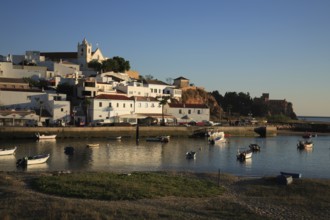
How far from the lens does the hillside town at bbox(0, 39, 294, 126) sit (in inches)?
3059

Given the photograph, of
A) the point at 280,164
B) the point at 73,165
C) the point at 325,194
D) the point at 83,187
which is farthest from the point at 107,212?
the point at 280,164

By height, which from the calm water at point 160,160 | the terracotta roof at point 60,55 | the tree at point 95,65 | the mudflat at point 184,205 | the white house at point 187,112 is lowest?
the calm water at point 160,160

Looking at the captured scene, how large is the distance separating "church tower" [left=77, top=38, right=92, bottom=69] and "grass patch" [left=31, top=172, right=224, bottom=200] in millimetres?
93224

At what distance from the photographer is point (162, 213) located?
1862cm

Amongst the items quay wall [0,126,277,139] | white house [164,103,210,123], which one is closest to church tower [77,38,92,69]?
white house [164,103,210,123]

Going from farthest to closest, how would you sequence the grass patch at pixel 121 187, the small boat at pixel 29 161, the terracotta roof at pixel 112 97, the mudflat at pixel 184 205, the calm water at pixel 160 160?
the terracotta roof at pixel 112 97 < the calm water at pixel 160 160 < the small boat at pixel 29 161 < the grass patch at pixel 121 187 < the mudflat at pixel 184 205

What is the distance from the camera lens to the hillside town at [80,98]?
3059 inches

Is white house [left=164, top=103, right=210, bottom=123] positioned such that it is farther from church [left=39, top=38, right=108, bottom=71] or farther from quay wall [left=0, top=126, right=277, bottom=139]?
church [left=39, top=38, right=108, bottom=71]

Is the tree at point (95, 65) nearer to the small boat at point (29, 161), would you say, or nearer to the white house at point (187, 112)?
the white house at point (187, 112)

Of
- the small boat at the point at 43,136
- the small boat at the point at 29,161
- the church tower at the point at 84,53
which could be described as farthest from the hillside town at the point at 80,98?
the small boat at the point at 29,161

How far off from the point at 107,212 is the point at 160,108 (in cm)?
7777

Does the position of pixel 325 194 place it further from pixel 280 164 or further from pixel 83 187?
pixel 280 164

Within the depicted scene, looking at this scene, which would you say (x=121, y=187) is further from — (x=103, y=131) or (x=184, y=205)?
(x=103, y=131)

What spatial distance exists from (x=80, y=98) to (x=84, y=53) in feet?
110
